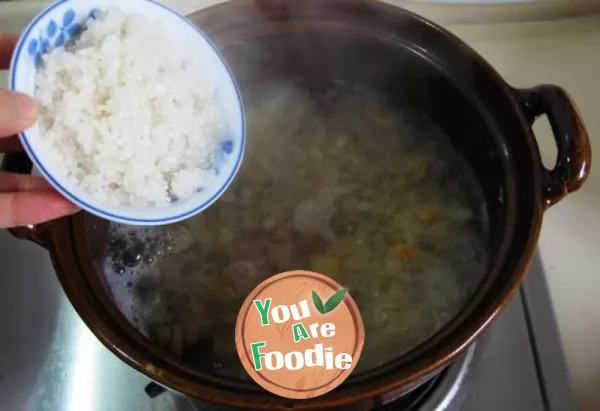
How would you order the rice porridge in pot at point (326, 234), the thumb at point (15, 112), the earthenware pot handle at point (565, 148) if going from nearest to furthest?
the thumb at point (15, 112), the earthenware pot handle at point (565, 148), the rice porridge in pot at point (326, 234)

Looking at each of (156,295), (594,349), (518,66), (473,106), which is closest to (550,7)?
(518,66)

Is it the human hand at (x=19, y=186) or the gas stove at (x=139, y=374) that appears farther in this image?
the gas stove at (x=139, y=374)

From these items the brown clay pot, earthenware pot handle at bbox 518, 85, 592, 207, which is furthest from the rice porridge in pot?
earthenware pot handle at bbox 518, 85, 592, 207

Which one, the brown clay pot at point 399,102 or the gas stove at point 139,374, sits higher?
the brown clay pot at point 399,102

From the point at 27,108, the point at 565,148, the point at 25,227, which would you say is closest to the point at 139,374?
the point at 25,227

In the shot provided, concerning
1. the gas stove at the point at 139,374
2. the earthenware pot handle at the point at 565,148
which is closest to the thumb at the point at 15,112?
the gas stove at the point at 139,374

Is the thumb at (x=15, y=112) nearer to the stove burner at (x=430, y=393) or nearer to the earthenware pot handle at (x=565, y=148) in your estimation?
the stove burner at (x=430, y=393)

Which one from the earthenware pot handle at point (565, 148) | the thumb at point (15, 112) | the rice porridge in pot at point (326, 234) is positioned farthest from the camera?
the rice porridge in pot at point (326, 234)
